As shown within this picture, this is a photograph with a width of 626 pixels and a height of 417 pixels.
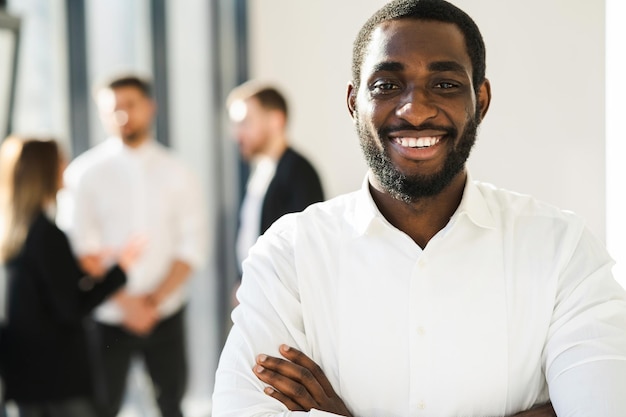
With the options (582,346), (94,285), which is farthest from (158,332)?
(582,346)

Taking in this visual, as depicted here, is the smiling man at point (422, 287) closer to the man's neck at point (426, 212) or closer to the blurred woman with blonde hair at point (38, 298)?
the man's neck at point (426, 212)

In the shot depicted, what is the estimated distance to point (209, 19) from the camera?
5445 mm

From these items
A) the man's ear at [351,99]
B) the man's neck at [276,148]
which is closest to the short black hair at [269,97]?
the man's neck at [276,148]

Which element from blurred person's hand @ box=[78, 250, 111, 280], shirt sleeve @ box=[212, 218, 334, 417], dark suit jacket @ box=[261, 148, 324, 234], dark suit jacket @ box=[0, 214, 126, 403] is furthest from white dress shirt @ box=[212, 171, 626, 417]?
blurred person's hand @ box=[78, 250, 111, 280]

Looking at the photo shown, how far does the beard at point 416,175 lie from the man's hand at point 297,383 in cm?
35

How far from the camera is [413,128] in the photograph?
5.15 feet

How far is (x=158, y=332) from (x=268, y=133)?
1.06 m

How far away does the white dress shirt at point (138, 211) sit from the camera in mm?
4109

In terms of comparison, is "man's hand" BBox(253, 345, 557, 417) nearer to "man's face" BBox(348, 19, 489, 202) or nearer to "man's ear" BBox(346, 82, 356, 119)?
"man's face" BBox(348, 19, 489, 202)

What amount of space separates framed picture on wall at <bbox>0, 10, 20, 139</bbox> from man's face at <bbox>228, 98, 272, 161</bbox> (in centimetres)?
111

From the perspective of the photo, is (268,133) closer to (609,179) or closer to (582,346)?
(609,179)

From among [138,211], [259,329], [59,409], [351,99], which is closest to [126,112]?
[138,211]

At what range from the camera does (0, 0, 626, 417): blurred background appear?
7.23ft

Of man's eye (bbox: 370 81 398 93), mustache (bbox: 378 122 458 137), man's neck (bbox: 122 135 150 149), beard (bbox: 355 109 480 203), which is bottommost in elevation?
man's neck (bbox: 122 135 150 149)
